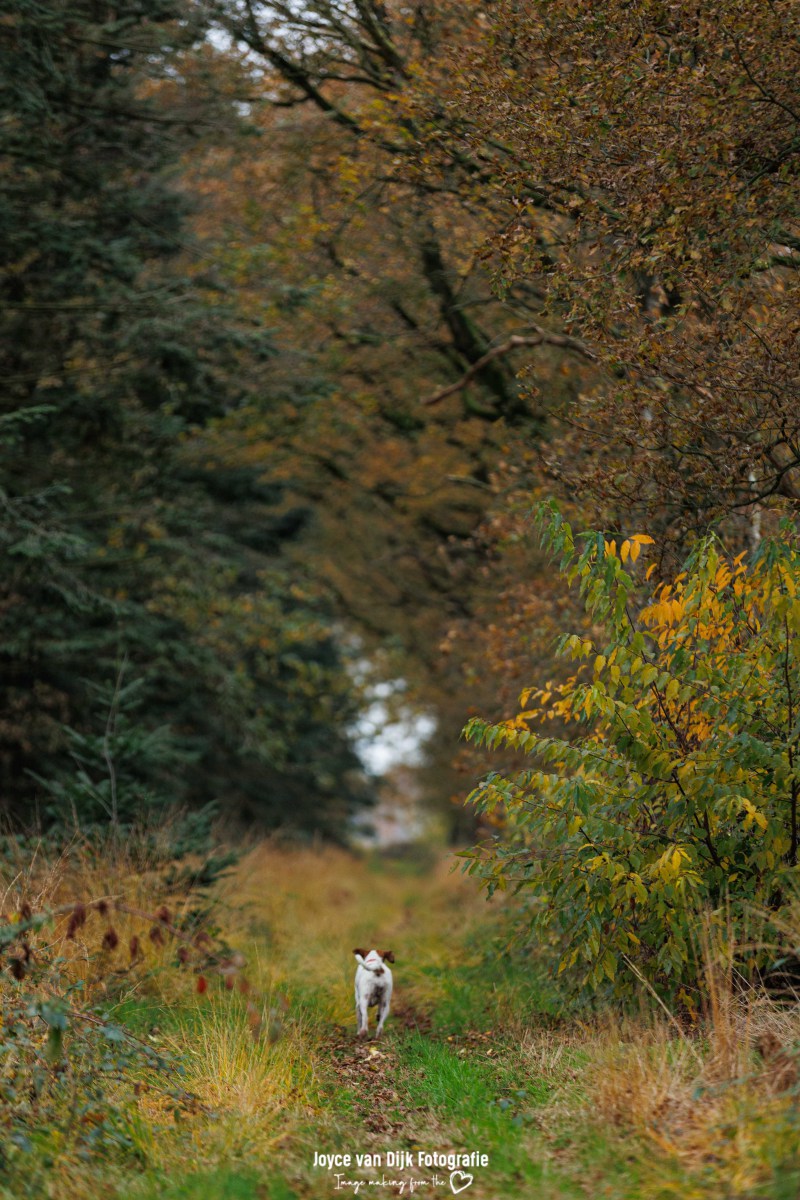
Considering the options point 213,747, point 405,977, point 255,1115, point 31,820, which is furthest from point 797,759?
point 213,747

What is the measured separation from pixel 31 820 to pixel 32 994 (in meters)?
4.87

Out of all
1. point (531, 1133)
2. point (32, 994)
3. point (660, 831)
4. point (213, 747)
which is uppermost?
point (213, 747)

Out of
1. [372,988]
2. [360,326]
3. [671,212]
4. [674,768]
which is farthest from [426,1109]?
[360,326]

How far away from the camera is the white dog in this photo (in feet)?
22.5

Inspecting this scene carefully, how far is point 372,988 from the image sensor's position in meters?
6.90

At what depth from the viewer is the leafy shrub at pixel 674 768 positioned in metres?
5.30

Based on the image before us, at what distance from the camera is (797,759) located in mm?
5242

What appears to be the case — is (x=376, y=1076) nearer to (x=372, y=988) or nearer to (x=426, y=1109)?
(x=426, y=1109)

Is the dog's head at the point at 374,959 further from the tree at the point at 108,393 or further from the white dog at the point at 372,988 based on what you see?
the tree at the point at 108,393

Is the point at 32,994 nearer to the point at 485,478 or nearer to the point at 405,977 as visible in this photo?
the point at 405,977

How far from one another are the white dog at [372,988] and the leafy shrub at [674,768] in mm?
1346

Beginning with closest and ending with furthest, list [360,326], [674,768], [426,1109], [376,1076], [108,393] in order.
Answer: [426,1109] < [674,768] < [376,1076] < [108,393] < [360,326]

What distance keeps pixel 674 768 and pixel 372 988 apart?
2.55 meters

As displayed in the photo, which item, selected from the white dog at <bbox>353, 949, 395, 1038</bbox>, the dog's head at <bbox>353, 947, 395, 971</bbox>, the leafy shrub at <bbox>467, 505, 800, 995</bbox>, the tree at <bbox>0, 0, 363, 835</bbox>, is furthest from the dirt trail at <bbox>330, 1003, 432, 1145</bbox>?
the tree at <bbox>0, 0, 363, 835</bbox>
